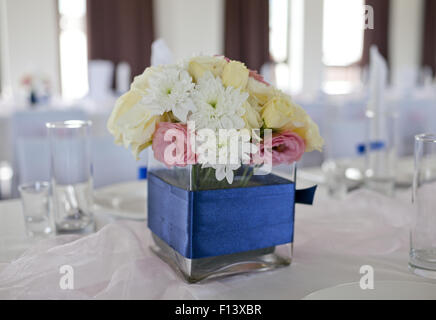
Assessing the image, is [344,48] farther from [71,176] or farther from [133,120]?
[133,120]

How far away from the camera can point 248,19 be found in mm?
7684

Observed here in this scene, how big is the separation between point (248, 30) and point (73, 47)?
8.54 ft

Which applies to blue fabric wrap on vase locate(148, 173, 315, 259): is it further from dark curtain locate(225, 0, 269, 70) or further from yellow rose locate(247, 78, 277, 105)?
dark curtain locate(225, 0, 269, 70)

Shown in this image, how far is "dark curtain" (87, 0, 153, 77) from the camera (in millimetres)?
6699

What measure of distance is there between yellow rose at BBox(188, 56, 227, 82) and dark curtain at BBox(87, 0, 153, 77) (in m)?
5.94

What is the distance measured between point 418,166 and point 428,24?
903cm

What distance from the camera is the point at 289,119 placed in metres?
0.86

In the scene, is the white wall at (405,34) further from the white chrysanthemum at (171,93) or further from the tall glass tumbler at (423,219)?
the white chrysanthemum at (171,93)

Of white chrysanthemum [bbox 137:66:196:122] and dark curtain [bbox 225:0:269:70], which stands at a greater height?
dark curtain [bbox 225:0:269:70]

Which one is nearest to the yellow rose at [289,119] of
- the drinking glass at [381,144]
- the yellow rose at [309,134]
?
the yellow rose at [309,134]

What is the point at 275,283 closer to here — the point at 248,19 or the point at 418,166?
the point at 418,166

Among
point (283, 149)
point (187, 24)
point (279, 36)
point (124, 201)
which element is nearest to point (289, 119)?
point (283, 149)

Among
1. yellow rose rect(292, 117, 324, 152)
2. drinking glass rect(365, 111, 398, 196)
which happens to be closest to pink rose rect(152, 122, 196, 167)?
yellow rose rect(292, 117, 324, 152)
